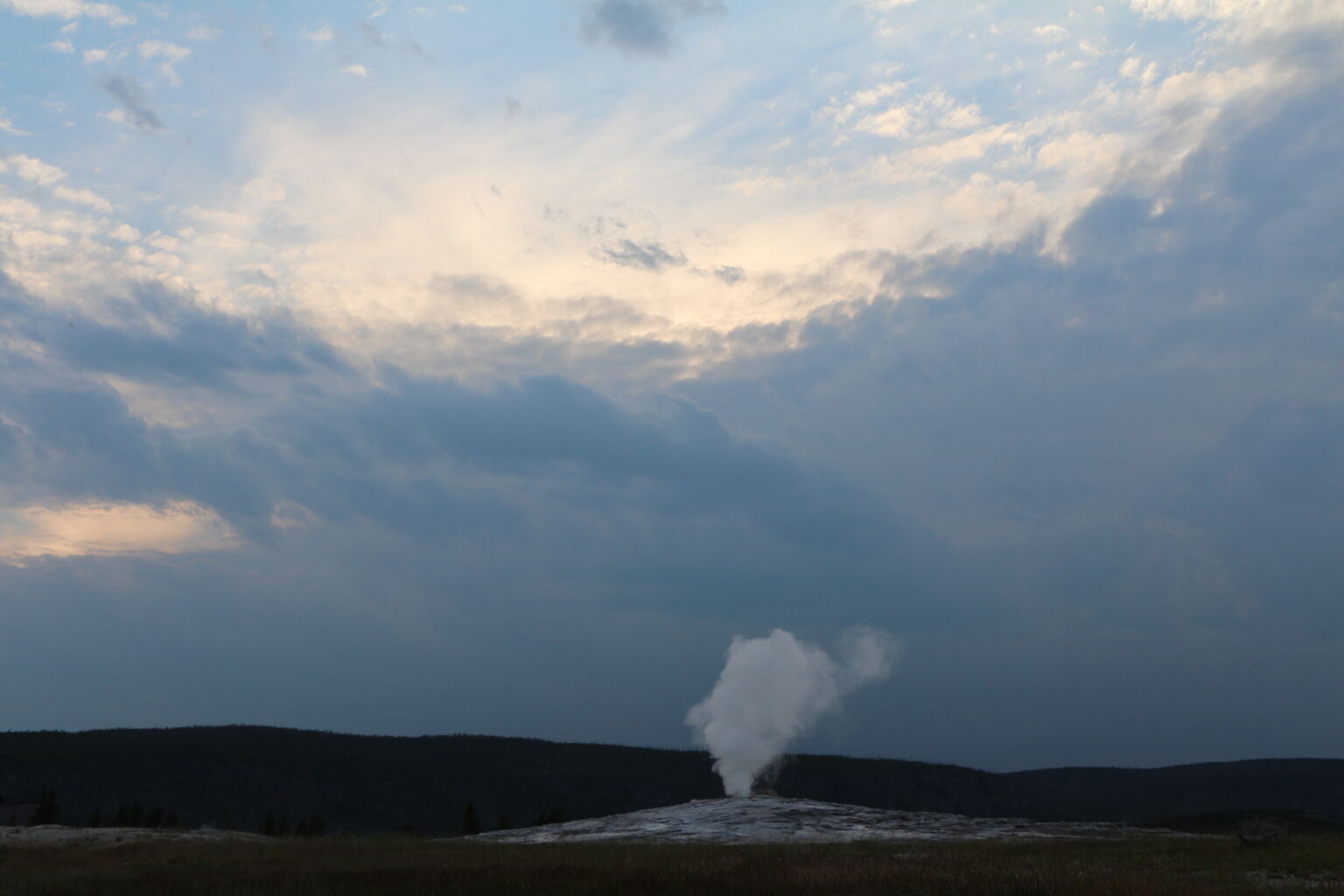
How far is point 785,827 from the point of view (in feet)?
158

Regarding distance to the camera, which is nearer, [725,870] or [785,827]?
[725,870]

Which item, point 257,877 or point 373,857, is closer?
point 257,877

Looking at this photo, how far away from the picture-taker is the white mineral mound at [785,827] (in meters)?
44.6

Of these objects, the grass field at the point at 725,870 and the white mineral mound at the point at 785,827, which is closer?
the grass field at the point at 725,870

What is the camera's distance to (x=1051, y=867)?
2606 cm

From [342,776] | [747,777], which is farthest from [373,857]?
[342,776]

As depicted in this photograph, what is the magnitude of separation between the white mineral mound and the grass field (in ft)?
25.1

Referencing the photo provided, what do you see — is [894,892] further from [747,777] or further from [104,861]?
[747,777]

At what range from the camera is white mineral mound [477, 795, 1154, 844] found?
44562mm

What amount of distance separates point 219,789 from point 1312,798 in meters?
206

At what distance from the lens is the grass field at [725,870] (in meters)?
22.9

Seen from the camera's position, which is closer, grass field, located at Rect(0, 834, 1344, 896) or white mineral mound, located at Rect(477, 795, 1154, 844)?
grass field, located at Rect(0, 834, 1344, 896)

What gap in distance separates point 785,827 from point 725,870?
2248 cm

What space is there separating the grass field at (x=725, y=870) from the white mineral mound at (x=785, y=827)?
764cm
